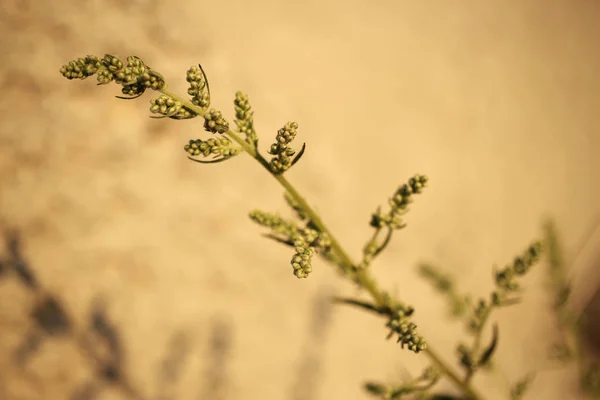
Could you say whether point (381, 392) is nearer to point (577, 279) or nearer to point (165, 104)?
point (165, 104)

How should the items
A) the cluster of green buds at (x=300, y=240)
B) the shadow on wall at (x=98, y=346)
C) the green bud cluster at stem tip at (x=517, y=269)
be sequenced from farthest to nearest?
the shadow on wall at (x=98, y=346) < the green bud cluster at stem tip at (x=517, y=269) < the cluster of green buds at (x=300, y=240)

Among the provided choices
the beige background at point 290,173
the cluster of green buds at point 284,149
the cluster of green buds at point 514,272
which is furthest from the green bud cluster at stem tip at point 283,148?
the beige background at point 290,173

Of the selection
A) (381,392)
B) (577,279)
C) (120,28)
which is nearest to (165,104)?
(381,392)

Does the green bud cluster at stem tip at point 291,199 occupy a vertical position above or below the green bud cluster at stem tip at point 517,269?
above

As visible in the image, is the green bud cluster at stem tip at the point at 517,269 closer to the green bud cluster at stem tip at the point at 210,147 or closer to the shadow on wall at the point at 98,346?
the green bud cluster at stem tip at the point at 210,147

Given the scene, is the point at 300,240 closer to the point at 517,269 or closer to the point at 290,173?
the point at 517,269
